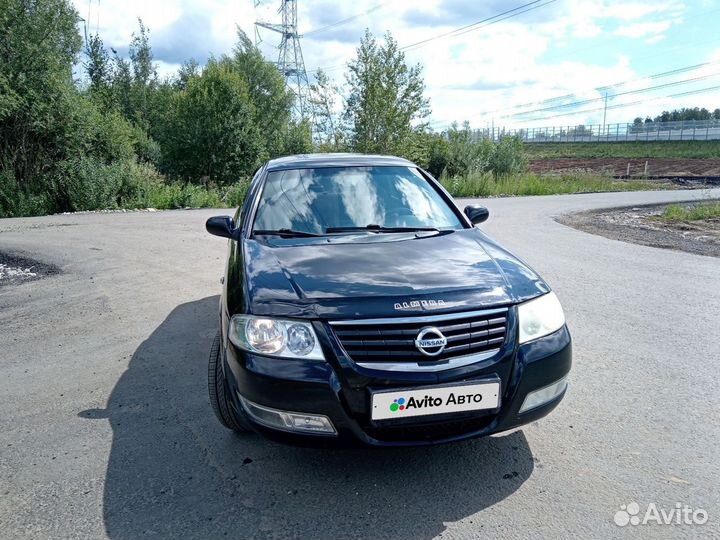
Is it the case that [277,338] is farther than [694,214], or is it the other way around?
[694,214]

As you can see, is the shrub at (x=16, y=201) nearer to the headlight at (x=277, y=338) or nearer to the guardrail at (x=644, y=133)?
the headlight at (x=277, y=338)

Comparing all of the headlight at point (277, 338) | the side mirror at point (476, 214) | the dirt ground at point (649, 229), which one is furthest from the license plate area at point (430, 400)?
the dirt ground at point (649, 229)

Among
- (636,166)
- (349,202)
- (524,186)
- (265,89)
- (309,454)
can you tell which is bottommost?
(636,166)

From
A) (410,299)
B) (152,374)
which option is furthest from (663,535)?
(152,374)

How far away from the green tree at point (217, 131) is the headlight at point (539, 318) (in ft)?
93.3

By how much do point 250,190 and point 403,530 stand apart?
3016 mm

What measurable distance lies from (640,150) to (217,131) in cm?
5624

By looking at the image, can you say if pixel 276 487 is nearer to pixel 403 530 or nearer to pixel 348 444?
pixel 348 444

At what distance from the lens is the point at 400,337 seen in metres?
2.64

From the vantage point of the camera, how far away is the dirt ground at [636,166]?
44.4m

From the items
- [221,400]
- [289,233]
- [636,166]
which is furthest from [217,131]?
[636,166]

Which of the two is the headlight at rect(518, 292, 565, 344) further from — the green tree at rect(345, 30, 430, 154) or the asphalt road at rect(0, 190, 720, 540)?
the green tree at rect(345, 30, 430, 154)

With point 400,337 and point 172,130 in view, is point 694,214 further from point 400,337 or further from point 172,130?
point 172,130

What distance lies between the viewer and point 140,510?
264 cm
